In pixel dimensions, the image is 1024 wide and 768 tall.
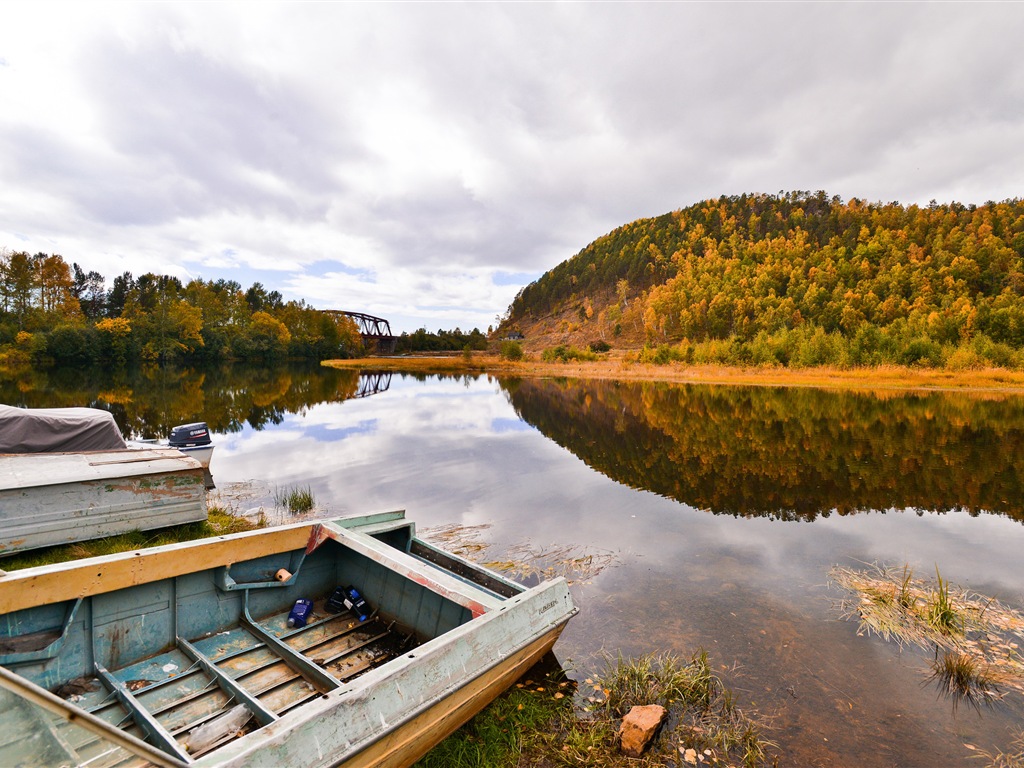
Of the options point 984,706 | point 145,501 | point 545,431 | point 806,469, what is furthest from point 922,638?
point 545,431

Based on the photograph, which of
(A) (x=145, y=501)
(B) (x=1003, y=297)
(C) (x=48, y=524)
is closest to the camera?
(C) (x=48, y=524)

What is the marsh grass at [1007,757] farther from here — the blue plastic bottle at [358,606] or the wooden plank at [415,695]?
the blue plastic bottle at [358,606]

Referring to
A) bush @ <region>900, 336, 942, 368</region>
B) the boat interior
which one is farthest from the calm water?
bush @ <region>900, 336, 942, 368</region>

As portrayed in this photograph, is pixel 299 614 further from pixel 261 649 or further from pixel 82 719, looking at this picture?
pixel 82 719

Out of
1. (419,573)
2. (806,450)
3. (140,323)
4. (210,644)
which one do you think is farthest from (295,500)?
(140,323)

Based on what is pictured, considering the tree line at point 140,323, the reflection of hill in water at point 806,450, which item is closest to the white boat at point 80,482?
the reflection of hill in water at point 806,450

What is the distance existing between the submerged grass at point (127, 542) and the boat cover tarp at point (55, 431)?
2238mm

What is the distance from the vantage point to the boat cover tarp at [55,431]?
8.30 m

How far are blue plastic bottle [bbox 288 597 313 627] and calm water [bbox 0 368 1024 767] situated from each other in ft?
9.66

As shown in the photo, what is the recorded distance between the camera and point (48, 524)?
692cm

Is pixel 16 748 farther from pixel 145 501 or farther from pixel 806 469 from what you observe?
pixel 806 469

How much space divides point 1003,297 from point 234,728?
96782 mm

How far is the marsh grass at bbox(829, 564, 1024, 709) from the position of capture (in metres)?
5.44

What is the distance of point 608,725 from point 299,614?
3.32 metres
